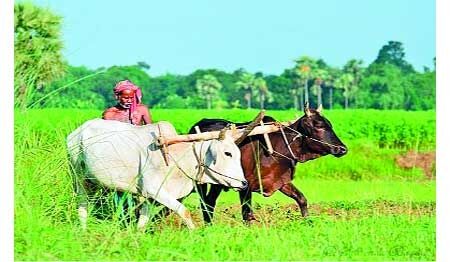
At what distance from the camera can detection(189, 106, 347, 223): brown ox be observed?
1145 cm

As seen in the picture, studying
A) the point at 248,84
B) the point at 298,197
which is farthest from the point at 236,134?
the point at 248,84

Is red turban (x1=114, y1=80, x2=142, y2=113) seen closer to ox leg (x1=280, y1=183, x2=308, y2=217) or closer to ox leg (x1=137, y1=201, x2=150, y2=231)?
ox leg (x1=137, y1=201, x2=150, y2=231)

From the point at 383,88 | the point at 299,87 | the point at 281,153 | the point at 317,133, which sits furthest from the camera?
the point at 299,87

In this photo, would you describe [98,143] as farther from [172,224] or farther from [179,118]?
[179,118]

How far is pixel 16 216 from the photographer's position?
29.7 ft

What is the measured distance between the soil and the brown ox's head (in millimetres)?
14253

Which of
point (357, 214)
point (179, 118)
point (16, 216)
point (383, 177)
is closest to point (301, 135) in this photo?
point (357, 214)

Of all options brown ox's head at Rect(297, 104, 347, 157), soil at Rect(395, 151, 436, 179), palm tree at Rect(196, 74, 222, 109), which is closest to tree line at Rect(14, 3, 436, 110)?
palm tree at Rect(196, 74, 222, 109)

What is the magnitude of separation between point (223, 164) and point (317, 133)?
2.50 m

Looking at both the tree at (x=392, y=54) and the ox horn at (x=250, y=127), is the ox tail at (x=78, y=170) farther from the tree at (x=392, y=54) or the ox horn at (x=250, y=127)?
the tree at (x=392, y=54)

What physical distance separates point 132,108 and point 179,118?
2470cm

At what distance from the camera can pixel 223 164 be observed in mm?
9812

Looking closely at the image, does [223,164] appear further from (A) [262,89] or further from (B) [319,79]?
(A) [262,89]

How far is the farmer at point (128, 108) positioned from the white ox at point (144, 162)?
0.54 meters
